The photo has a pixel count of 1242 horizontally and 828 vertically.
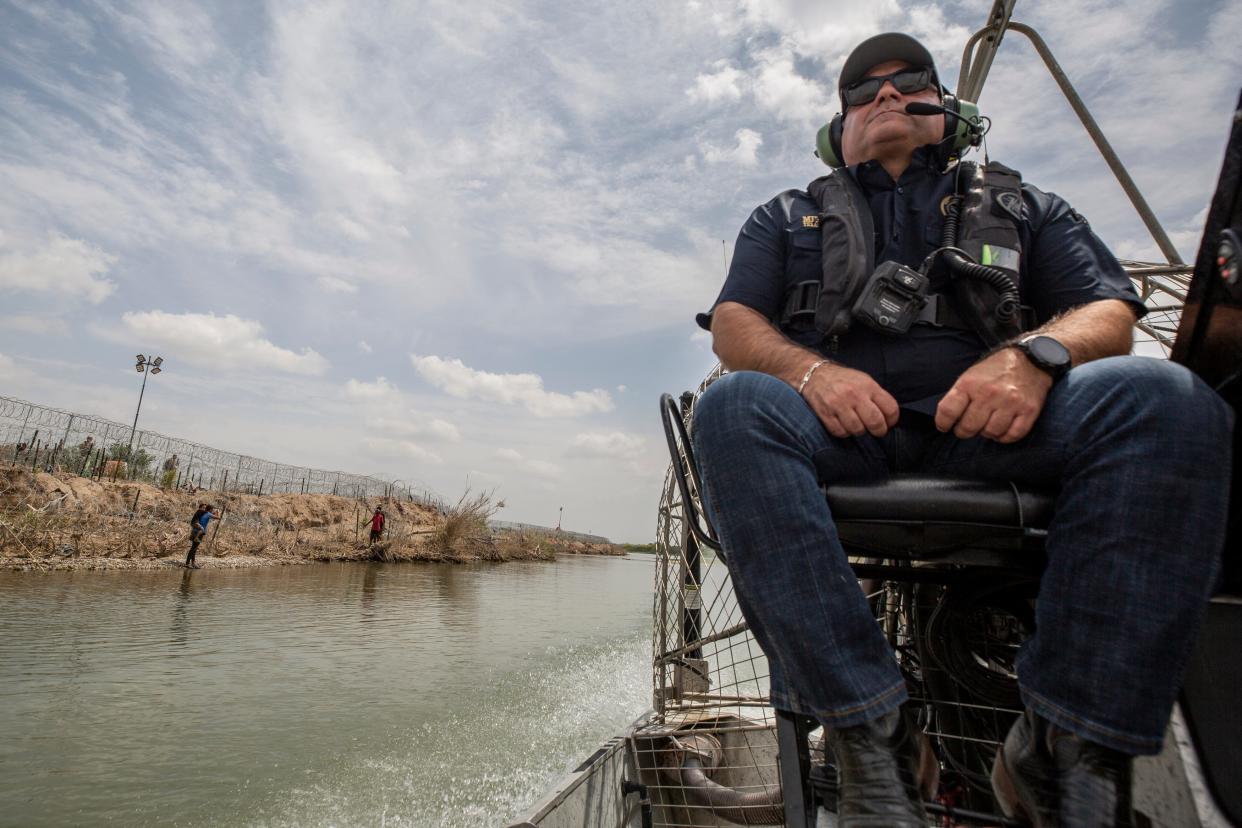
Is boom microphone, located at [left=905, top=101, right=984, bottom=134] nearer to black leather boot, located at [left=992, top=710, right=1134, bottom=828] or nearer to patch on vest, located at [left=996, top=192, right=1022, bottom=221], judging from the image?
patch on vest, located at [left=996, top=192, right=1022, bottom=221]

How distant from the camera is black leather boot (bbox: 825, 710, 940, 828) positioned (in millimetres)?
745

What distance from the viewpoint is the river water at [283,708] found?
2688 mm

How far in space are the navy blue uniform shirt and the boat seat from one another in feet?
0.96

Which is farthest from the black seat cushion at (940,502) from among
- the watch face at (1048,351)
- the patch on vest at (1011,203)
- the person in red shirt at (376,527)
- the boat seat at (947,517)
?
the person in red shirt at (376,527)

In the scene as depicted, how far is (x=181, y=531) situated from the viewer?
46.3ft

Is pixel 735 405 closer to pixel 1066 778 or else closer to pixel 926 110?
pixel 1066 778

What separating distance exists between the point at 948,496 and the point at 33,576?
1199 cm

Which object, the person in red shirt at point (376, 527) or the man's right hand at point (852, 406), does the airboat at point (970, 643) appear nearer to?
the man's right hand at point (852, 406)

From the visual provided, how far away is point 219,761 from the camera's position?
300cm

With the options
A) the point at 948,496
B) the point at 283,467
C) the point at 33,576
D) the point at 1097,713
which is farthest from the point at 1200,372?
the point at 283,467

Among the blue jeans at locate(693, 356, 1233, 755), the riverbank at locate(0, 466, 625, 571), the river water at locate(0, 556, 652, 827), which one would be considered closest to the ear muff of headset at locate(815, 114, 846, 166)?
the blue jeans at locate(693, 356, 1233, 755)

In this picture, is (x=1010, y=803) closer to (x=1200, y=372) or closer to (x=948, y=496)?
(x=948, y=496)

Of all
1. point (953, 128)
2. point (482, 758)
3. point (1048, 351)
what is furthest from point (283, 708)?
point (953, 128)

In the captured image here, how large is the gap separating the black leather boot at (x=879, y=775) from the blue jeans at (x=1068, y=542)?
0.03 meters
